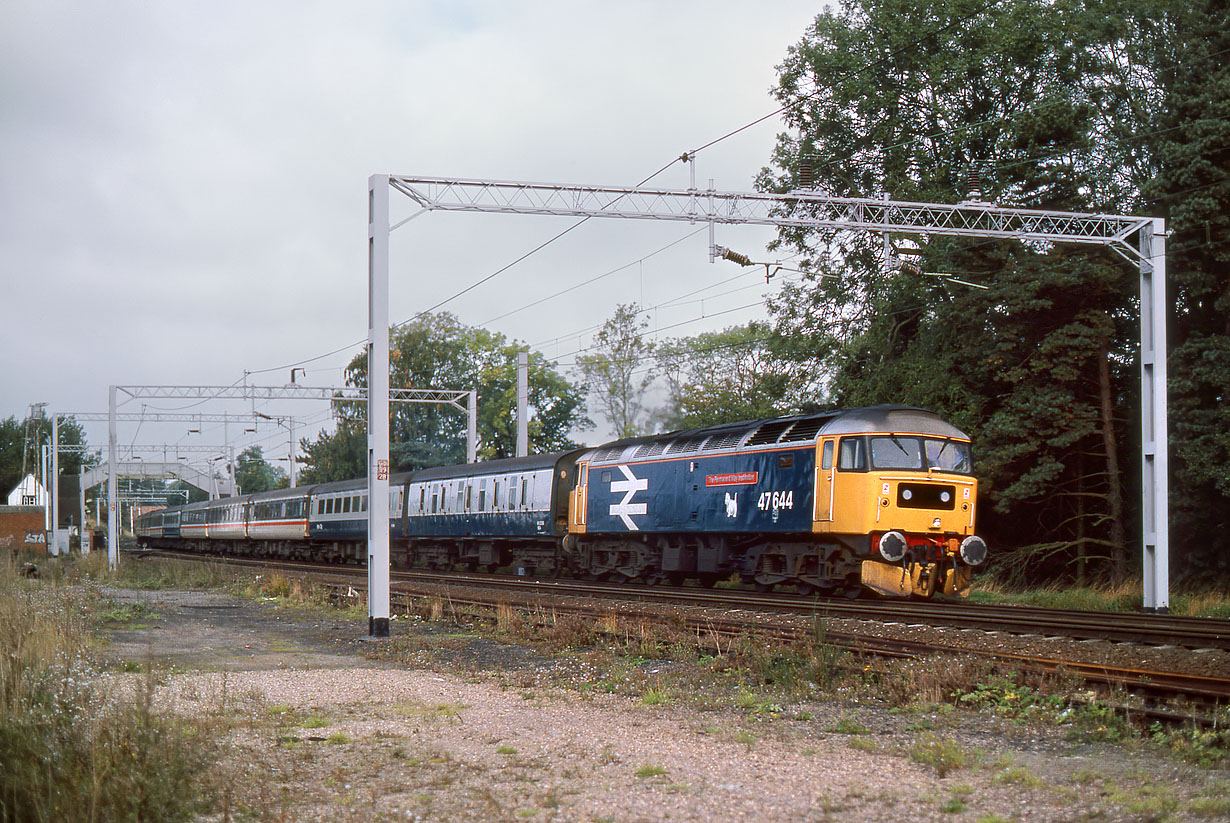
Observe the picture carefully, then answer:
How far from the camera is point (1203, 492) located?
80.3 ft

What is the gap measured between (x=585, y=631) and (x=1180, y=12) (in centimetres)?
2172

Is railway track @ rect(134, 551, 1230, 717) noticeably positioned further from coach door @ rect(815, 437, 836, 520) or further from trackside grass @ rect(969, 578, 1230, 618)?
trackside grass @ rect(969, 578, 1230, 618)

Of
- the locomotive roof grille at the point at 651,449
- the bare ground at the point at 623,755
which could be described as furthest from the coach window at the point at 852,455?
the bare ground at the point at 623,755

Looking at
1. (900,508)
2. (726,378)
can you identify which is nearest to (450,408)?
(726,378)

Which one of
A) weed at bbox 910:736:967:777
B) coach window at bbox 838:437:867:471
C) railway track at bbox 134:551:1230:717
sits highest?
coach window at bbox 838:437:867:471

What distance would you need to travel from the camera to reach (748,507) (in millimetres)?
21141

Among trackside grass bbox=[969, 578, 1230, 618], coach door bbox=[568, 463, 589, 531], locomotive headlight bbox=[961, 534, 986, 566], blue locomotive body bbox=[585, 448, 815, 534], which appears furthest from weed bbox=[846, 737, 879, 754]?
coach door bbox=[568, 463, 589, 531]

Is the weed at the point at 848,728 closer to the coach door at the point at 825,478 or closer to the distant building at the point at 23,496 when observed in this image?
the coach door at the point at 825,478

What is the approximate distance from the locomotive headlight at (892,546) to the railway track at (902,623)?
2.51ft

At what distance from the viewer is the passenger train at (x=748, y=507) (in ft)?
62.0

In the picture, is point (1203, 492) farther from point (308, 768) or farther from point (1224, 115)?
→ point (308, 768)

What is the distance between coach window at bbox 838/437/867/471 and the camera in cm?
1877

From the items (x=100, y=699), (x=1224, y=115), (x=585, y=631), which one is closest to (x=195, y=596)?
(x=585, y=631)

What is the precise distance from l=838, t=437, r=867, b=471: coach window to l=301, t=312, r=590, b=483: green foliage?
5182 cm
